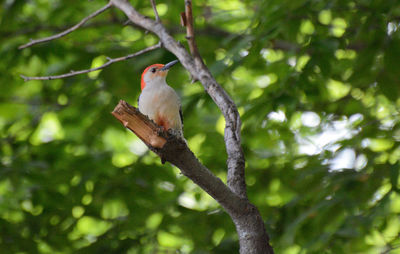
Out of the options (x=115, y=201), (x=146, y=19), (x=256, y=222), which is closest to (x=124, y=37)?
(x=115, y=201)

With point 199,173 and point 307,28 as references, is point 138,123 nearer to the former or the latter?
point 199,173

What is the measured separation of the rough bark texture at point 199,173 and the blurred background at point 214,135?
53.3 inches

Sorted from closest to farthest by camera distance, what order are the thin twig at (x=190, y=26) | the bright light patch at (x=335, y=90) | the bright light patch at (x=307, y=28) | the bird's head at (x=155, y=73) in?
the thin twig at (x=190, y=26) < the bird's head at (x=155, y=73) < the bright light patch at (x=307, y=28) < the bright light patch at (x=335, y=90)

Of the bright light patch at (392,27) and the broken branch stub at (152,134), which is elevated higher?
the bright light patch at (392,27)

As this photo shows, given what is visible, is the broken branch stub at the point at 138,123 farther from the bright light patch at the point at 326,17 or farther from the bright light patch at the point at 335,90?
the bright light patch at the point at 335,90

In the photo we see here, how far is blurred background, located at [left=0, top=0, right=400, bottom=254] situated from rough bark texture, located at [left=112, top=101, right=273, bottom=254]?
1353 millimetres

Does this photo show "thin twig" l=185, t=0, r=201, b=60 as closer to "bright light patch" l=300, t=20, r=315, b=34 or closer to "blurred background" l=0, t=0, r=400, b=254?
"blurred background" l=0, t=0, r=400, b=254

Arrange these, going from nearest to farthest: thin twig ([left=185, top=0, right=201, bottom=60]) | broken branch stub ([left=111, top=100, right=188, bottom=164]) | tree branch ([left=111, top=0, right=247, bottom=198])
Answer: broken branch stub ([left=111, top=100, right=188, bottom=164]) → tree branch ([left=111, top=0, right=247, bottom=198]) → thin twig ([left=185, top=0, right=201, bottom=60])

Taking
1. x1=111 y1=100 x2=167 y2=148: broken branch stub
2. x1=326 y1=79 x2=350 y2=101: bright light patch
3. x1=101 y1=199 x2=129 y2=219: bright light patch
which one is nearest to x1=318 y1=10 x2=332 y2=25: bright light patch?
x1=326 y1=79 x2=350 y2=101: bright light patch

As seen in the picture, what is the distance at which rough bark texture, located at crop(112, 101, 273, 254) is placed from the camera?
8.04 feet

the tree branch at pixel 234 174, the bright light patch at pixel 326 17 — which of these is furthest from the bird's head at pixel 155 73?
the bright light patch at pixel 326 17

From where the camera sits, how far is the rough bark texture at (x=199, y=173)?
8.04 feet

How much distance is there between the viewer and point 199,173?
2490 mm

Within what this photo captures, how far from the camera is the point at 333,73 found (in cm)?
527
